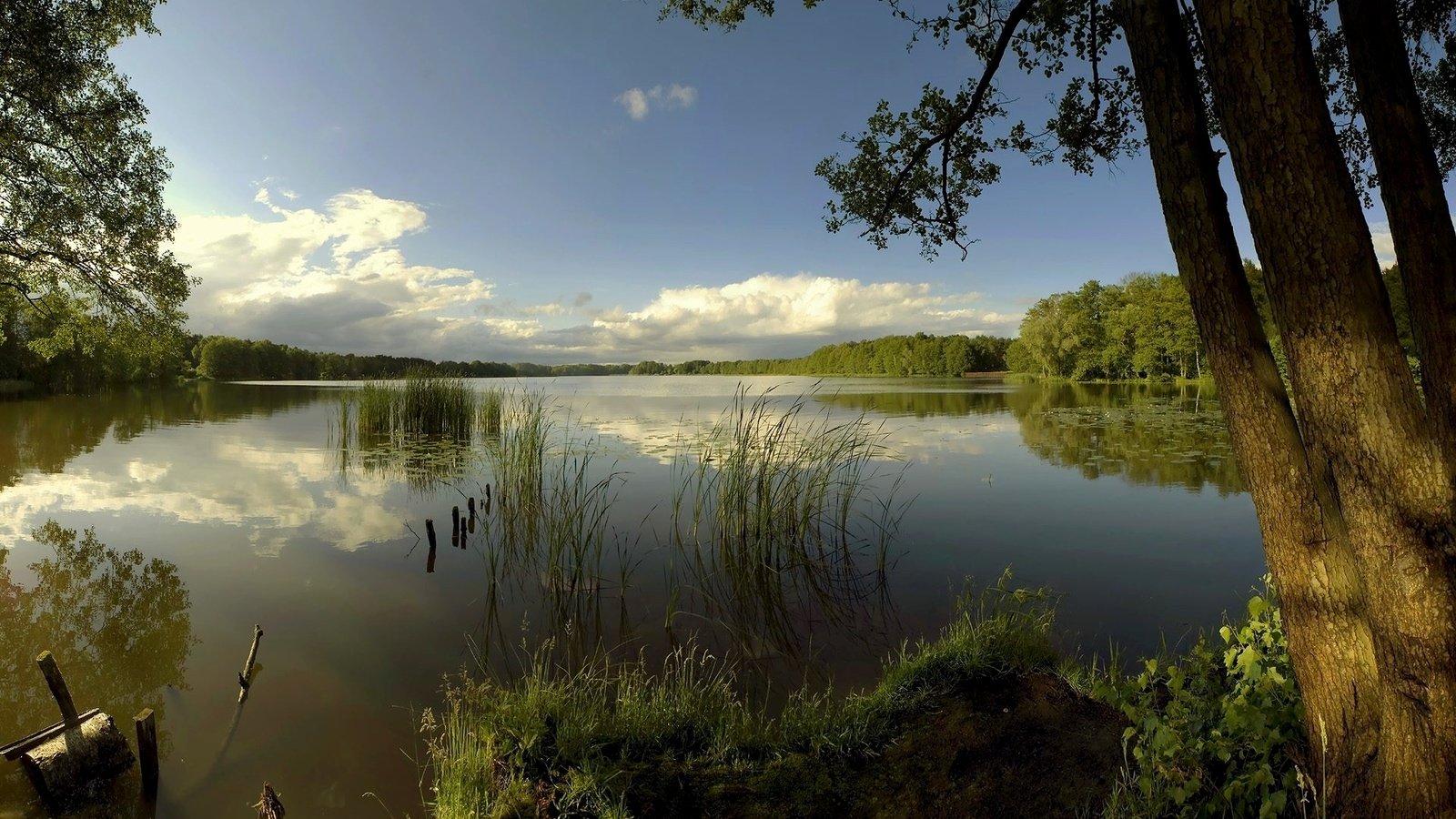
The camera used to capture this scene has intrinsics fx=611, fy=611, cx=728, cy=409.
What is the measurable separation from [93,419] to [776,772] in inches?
1246

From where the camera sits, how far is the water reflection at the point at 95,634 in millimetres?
4031

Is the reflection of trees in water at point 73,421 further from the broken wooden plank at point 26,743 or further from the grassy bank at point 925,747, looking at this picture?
the grassy bank at point 925,747

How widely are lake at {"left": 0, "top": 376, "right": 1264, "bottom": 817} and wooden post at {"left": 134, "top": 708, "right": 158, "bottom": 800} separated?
0.28 feet

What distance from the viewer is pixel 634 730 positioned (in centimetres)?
319

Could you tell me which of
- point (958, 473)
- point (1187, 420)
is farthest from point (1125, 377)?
point (958, 473)

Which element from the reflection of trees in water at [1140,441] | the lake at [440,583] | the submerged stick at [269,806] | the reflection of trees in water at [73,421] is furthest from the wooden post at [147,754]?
the reflection of trees in water at [73,421]

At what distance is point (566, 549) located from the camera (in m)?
6.94

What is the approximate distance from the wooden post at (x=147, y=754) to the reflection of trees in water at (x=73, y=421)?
13.1 m

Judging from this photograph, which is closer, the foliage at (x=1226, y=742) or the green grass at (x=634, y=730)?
the foliage at (x=1226, y=742)

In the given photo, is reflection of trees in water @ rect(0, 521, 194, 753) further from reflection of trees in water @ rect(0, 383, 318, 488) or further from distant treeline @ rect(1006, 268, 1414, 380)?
distant treeline @ rect(1006, 268, 1414, 380)

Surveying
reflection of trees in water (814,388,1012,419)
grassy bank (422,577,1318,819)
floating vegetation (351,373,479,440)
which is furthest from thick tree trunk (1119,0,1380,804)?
reflection of trees in water (814,388,1012,419)

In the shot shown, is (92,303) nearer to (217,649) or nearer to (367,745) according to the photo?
(217,649)

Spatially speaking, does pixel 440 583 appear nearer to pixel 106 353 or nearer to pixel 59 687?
pixel 59 687

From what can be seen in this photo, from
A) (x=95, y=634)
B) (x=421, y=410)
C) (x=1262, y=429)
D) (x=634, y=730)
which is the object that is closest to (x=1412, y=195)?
(x=1262, y=429)
